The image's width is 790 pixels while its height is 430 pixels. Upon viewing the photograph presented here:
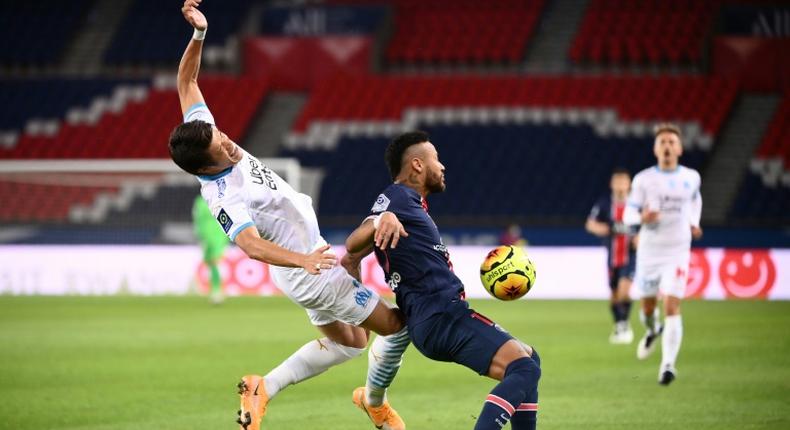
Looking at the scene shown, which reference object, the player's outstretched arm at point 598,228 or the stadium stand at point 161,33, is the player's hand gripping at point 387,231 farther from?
the stadium stand at point 161,33

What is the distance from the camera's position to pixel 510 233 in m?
23.7

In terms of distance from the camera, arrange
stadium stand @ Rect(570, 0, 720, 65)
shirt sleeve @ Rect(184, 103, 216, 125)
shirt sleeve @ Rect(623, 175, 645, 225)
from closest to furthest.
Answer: shirt sleeve @ Rect(184, 103, 216, 125) < shirt sleeve @ Rect(623, 175, 645, 225) < stadium stand @ Rect(570, 0, 720, 65)

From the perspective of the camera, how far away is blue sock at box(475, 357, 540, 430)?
6043 millimetres

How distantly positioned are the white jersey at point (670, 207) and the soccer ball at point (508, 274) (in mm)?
4633

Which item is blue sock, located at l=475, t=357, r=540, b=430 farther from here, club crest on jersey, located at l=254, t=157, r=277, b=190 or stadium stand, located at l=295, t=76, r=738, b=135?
stadium stand, located at l=295, t=76, r=738, b=135

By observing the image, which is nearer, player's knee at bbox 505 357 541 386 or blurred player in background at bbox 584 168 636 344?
player's knee at bbox 505 357 541 386

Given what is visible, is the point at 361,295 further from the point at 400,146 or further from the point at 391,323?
the point at 400,146

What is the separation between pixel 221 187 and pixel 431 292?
1.34 metres

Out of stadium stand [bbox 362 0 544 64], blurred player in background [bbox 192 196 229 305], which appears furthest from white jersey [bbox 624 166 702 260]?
stadium stand [bbox 362 0 544 64]

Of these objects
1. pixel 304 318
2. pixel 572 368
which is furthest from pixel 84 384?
pixel 304 318

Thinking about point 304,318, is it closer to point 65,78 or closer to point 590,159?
point 590,159

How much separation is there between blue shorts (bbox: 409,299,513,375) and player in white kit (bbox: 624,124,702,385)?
4.78 metres

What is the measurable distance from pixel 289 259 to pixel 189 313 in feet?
42.5

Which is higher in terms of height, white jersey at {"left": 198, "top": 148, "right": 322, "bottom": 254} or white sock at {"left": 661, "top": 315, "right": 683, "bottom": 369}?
white sock at {"left": 661, "top": 315, "right": 683, "bottom": 369}
